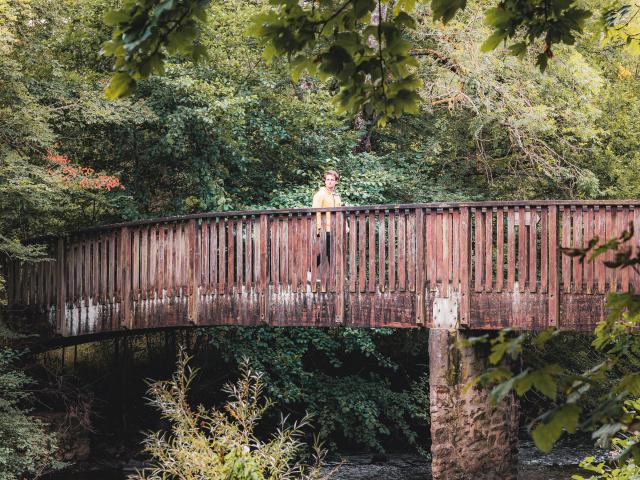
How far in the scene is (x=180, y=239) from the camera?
11883 millimetres

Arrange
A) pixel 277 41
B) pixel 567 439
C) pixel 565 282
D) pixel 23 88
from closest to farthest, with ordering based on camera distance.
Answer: pixel 277 41
pixel 565 282
pixel 23 88
pixel 567 439

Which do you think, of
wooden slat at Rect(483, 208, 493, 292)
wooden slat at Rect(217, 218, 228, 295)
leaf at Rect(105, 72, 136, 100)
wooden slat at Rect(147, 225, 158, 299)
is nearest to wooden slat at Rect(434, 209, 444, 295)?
wooden slat at Rect(483, 208, 493, 292)

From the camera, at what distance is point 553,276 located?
986 cm

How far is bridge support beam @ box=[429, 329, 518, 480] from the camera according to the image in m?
9.97

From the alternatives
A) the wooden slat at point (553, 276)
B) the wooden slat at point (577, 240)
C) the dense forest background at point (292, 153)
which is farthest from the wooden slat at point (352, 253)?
the dense forest background at point (292, 153)

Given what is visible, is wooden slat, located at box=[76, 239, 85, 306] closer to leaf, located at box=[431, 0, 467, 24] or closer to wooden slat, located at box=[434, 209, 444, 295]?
wooden slat, located at box=[434, 209, 444, 295]

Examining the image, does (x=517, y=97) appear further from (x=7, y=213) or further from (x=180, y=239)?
(x=7, y=213)

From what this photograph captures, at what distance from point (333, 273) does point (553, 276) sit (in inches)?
103

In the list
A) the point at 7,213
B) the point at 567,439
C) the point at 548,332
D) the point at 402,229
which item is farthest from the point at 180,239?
the point at 548,332

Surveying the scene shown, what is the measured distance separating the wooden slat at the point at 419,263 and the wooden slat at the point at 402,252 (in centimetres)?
14

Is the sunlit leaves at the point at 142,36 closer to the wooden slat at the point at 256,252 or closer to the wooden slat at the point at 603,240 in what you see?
the wooden slat at the point at 603,240

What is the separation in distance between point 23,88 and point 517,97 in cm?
832

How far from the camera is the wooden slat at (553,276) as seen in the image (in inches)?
386

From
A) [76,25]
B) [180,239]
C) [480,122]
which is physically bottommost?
[180,239]
